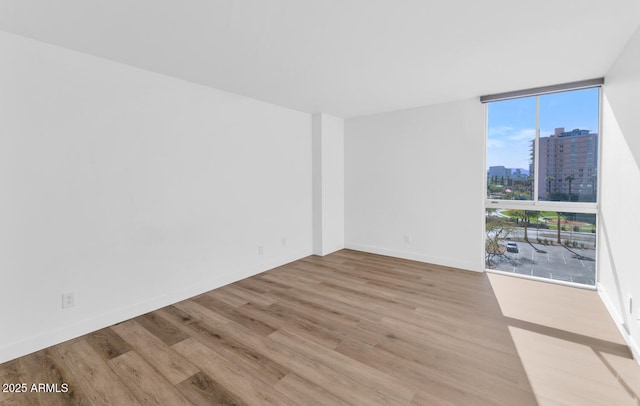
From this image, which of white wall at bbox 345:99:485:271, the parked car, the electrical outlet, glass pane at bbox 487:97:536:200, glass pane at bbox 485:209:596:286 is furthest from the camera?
white wall at bbox 345:99:485:271

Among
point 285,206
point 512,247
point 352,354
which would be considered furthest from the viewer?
point 285,206

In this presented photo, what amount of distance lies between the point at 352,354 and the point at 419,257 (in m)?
2.71

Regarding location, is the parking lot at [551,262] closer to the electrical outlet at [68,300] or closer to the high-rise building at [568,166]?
the high-rise building at [568,166]

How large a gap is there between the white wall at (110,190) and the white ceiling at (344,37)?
11.1 inches

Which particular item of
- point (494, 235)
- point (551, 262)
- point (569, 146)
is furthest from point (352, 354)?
point (569, 146)

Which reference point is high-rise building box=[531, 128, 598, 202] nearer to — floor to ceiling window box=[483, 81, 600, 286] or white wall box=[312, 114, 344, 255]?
floor to ceiling window box=[483, 81, 600, 286]

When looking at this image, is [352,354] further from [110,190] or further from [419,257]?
[419,257]

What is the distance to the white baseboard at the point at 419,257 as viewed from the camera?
13.5 feet

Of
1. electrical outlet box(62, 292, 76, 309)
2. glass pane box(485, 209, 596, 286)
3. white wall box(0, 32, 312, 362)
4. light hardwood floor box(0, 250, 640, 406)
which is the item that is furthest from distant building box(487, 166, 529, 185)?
electrical outlet box(62, 292, 76, 309)

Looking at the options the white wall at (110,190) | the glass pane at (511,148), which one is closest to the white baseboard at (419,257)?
the glass pane at (511,148)

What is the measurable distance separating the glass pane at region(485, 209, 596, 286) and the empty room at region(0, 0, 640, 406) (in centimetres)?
2

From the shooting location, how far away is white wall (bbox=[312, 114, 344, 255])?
15.9 ft

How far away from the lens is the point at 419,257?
4539 millimetres

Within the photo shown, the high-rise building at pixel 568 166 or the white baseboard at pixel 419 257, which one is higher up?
the high-rise building at pixel 568 166
